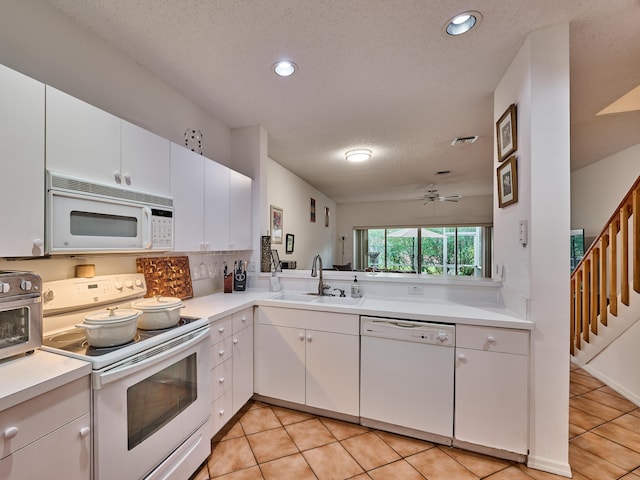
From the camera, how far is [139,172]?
166 cm

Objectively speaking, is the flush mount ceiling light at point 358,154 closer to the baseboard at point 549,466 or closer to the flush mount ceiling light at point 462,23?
the flush mount ceiling light at point 462,23

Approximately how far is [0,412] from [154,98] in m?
2.02

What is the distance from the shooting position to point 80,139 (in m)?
1.34

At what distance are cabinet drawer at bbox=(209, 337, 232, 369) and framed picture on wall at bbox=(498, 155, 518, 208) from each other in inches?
85.9

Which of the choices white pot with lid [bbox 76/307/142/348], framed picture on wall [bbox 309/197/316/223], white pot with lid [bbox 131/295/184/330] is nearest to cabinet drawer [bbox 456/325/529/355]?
white pot with lid [bbox 131/295/184/330]

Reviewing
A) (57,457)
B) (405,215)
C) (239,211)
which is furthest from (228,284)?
(405,215)

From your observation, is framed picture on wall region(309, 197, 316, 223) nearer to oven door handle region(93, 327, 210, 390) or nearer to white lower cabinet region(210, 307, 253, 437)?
white lower cabinet region(210, 307, 253, 437)

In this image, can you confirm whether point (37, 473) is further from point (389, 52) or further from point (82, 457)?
point (389, 52)

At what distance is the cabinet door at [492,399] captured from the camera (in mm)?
1681

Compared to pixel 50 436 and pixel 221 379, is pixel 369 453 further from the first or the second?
pixel 50 436

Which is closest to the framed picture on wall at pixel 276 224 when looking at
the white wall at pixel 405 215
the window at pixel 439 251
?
the window at pixel 439 251

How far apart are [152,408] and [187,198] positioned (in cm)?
130

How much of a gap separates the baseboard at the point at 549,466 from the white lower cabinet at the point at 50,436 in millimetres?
2264

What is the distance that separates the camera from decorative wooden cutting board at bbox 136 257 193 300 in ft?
6.46
